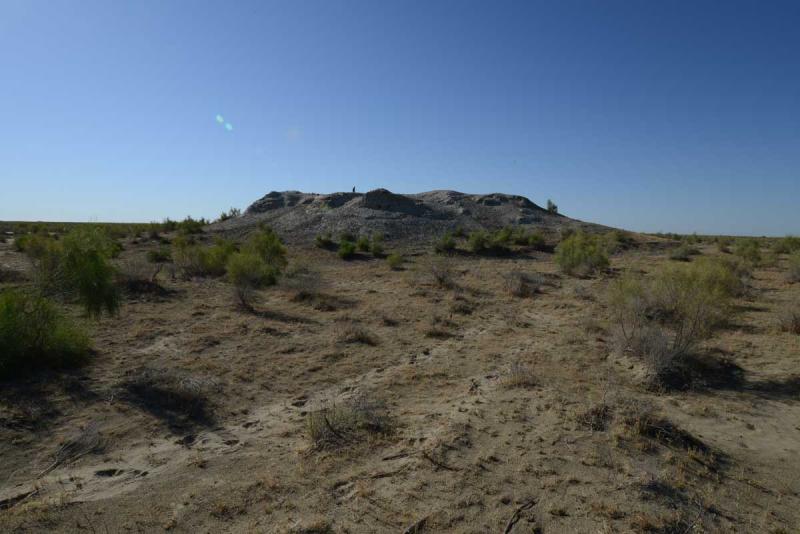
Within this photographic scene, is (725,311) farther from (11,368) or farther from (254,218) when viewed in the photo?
(254,218)

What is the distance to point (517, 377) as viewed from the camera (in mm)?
7691

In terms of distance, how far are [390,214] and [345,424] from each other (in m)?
32.5

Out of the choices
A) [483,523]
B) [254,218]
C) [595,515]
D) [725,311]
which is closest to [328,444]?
[483,523]

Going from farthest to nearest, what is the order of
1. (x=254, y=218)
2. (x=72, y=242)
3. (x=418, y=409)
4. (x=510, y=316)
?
1. (x=254, y=218)
2. (x=510, y=316)
3. (x=72, y=242)
4. (x=418, y=409)

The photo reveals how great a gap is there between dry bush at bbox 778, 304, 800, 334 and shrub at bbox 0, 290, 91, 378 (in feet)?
49.6

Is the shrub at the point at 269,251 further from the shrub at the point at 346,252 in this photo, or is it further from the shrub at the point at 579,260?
the shrub at the point at 579,260

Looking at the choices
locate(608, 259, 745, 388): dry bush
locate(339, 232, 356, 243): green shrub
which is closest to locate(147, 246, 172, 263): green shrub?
locate(339, 232, 356, 243): green shrub

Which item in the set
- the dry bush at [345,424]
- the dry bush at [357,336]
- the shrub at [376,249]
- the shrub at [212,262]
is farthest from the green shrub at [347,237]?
the dry bush at [345,424]

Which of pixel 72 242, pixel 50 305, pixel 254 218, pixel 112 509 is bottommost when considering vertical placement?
pixel 112 509

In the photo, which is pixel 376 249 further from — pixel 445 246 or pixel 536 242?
pixel 536 242

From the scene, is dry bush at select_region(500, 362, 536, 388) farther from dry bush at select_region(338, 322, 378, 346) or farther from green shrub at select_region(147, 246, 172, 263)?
green shrub at select_region(147, 246, 172, 263)

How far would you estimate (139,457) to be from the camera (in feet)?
17.4

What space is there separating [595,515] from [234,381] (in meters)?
5.95

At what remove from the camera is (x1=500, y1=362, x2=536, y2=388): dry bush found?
7.61m
